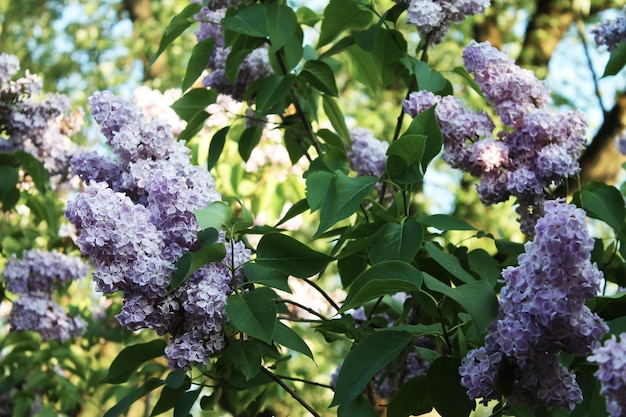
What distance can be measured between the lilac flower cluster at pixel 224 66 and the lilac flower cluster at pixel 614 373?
42.7 inches

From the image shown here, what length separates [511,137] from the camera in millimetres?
1286

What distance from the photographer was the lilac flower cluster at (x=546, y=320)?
2.57 feet

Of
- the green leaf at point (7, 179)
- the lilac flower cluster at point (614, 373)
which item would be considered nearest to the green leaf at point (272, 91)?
the green leaf at point (7, 179)

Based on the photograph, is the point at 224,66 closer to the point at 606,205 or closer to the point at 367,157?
the point at 367,157

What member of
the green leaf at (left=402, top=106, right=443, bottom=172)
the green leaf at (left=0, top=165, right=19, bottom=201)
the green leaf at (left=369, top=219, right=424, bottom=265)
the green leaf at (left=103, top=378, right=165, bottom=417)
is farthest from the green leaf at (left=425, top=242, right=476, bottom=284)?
the green leaf at (left=0, top=165, right=19, bottom=201)

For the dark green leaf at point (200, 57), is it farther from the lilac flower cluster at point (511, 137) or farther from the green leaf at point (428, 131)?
Answer: the green leaf at point (428, 131)

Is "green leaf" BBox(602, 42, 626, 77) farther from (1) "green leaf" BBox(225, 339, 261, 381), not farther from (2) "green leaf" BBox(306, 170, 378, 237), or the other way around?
(1) "green leaf" BBox(225, 339, 261, 381)

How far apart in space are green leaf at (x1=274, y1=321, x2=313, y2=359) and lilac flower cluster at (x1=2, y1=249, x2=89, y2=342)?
1285 millimetres

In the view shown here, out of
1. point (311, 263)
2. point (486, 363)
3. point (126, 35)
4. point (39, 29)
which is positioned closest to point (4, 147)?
point (311, 263)

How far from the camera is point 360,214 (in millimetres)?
1365

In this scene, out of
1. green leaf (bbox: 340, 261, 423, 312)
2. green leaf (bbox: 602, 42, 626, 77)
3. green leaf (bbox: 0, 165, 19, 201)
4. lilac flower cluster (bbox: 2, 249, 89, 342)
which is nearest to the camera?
green leaf (bbox: 340, 261, 423, 312)

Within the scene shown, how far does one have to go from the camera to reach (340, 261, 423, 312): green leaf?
2.92 ft

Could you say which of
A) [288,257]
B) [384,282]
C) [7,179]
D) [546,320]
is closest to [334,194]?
[288,257]

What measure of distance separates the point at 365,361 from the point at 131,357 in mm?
449
